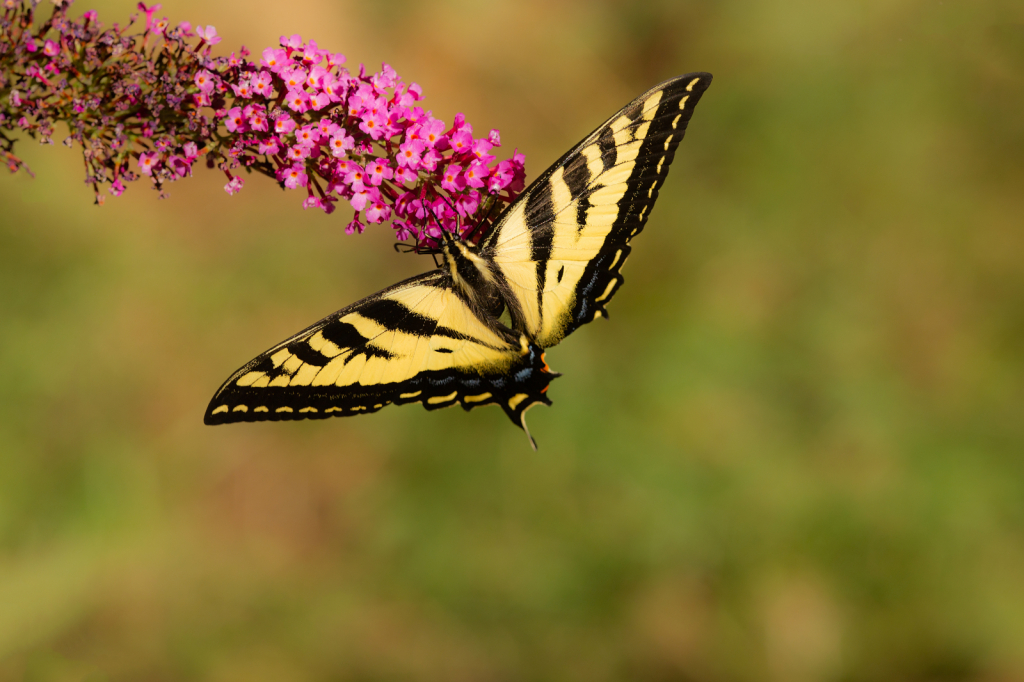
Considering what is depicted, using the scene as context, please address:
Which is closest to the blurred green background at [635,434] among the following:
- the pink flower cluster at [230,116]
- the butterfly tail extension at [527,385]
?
the butterfly tail extension at [527,385]

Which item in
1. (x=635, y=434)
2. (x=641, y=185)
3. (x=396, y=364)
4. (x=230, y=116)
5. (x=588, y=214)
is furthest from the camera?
(x=635, y=434)

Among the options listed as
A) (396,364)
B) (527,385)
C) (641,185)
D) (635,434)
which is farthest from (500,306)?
(635,434)

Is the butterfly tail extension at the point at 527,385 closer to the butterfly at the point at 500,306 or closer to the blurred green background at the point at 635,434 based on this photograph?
the butterfly at the point at 500,306

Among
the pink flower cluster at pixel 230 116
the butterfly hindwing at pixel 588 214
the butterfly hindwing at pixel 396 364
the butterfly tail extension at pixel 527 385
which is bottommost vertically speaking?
the butterfly tail extension at pixel 527 385

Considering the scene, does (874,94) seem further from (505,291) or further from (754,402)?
(505,291)

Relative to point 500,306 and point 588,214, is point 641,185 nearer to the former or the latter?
point 588,214

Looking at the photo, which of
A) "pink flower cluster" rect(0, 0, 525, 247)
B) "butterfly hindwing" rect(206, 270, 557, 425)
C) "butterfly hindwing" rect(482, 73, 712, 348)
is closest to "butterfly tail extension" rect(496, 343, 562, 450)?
"butterfly hindwing" rect(206, 270, 557, 425)

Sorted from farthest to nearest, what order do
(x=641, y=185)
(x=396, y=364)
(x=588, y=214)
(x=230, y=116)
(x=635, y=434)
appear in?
(x=635, y=434) < (x=396, y=364) < (x=588, y=214) < (x=641, y=185) < (x=230, y=116)
